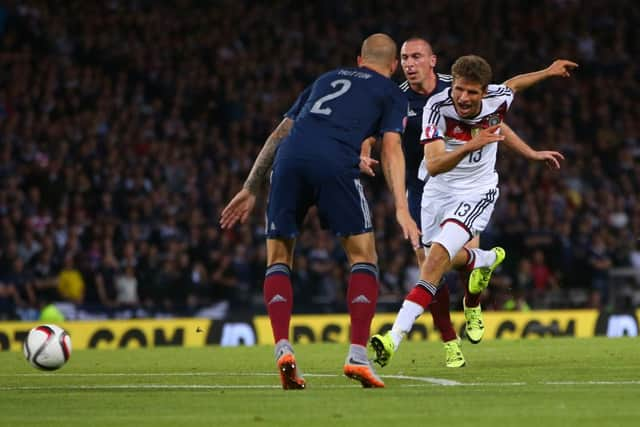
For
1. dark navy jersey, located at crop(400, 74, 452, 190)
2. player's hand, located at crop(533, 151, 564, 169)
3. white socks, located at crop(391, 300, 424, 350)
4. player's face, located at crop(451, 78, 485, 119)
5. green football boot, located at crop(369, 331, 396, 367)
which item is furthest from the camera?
dark navy jersey, located at crop(400, 74, 452, 190)

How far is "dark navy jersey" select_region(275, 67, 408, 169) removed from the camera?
8414mm

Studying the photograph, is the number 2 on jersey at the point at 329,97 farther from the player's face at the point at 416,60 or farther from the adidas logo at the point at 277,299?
the player's face at the point at 416,60

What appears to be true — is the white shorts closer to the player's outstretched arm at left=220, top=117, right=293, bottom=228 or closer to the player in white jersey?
the player in white jersey

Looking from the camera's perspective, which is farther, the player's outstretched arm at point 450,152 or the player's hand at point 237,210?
the player's outstretched arm at point 450,152

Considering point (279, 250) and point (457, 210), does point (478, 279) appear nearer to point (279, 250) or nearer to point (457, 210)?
point (457, 210)

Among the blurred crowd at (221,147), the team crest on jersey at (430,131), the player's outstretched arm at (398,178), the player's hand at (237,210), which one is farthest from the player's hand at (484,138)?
the blurred crowd at (221,147)

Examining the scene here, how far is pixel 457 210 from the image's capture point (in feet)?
33.8

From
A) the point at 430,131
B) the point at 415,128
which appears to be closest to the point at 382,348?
the point at 430,131

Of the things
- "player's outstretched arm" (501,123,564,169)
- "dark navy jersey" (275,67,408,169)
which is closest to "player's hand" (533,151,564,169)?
"player's outstretched arm" (501,123,564,169)

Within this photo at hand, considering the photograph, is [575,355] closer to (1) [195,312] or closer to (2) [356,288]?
(2) [356,288]

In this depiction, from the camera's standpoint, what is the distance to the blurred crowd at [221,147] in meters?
20.4

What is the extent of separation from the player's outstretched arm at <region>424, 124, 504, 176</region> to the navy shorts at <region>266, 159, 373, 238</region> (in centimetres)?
126

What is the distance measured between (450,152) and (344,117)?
1.60m

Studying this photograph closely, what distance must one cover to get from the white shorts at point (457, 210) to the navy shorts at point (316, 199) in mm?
1976
